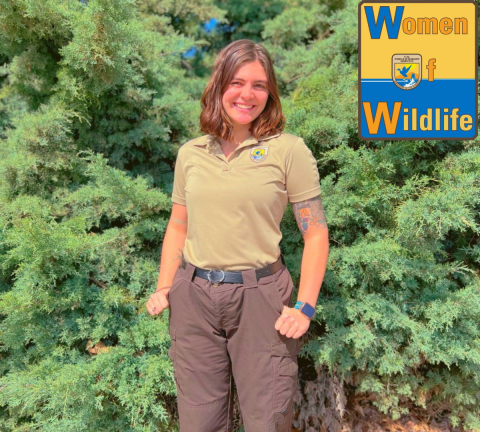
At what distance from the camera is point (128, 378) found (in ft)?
7.60

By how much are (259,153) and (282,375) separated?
946mm

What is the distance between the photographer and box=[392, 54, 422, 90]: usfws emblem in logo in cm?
232

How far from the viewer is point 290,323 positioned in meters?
1.60

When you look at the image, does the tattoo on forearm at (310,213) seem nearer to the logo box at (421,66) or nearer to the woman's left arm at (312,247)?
the woman's left arm at (312,247)

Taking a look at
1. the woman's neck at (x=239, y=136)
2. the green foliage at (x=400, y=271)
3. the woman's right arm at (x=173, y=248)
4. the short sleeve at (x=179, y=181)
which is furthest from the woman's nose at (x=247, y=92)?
the green foliage at (x=400, y=271)

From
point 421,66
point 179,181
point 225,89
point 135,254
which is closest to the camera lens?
point 225,89

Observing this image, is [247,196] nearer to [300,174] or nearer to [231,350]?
[300,174]

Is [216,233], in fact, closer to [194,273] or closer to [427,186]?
[194,273]

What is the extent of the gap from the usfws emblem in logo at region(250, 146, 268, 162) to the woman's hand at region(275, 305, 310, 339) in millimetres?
637

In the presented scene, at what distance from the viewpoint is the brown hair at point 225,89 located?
163cm

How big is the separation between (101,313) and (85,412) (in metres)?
0.55

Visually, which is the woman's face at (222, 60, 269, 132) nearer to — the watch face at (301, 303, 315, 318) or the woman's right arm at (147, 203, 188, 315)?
the woman's right arm at (147, 203, 188, 315)

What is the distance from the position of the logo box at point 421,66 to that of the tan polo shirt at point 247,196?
1.05 metres

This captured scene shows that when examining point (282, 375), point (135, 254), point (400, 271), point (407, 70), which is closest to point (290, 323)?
point (282, 375)
